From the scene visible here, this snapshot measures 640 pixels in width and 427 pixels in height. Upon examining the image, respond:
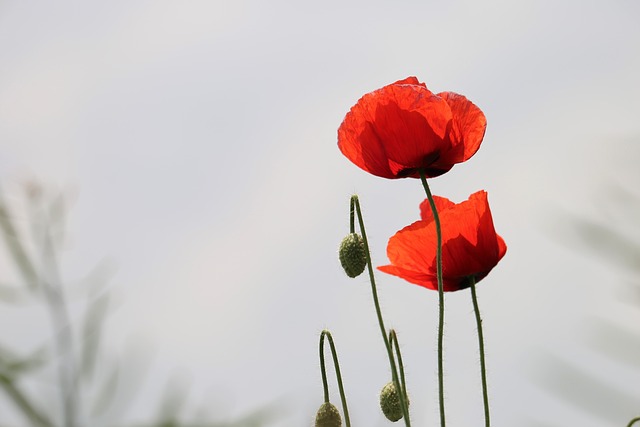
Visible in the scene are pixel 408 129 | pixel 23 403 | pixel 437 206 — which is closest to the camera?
pixel 23 403

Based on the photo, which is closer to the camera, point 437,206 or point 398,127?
point 398,127

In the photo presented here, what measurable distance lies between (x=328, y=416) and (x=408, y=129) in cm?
54

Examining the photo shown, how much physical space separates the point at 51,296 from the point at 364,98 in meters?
0.90

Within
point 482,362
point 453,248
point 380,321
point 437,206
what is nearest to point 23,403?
point 380,321

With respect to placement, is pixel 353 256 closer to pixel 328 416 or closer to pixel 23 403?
pixel 328 416

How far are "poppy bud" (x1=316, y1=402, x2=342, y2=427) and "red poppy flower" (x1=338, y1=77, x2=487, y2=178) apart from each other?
1.49ft

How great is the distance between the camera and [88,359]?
73cm

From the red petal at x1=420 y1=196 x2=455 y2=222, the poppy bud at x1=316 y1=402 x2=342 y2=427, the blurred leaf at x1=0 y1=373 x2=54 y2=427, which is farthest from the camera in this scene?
the red petal at x1=420 y1=196 x2=455 y2=222

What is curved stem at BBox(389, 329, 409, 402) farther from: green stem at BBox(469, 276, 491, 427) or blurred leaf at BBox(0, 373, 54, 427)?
blurred leaf at BBox(0, 373, 54, 427)

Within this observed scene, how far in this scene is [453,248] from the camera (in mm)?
1517

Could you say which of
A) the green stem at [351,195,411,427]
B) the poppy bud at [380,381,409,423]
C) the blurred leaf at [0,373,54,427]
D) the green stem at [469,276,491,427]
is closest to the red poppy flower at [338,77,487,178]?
the green stem at [351,195,411,427]

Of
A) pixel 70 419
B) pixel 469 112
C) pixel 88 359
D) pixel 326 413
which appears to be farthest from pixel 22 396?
pixel 469 112

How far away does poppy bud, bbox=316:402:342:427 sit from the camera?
1.32 metres

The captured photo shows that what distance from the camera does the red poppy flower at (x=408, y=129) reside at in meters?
1.51
